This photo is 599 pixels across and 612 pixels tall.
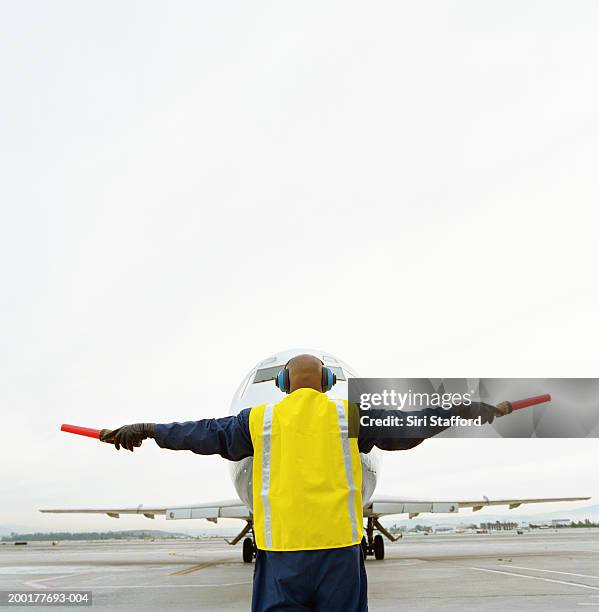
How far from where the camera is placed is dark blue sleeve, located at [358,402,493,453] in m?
3.13

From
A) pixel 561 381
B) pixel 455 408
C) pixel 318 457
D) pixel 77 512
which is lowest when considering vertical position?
pixel 77 512

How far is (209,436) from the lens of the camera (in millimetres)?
3084

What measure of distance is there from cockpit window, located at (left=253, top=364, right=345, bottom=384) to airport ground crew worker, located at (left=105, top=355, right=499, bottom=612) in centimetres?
749

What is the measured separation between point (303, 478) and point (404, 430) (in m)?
0.53

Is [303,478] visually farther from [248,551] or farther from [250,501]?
[248,551]

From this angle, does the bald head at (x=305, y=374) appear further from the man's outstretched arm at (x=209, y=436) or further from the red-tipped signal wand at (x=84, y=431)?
the red-tipped signal wand at (x=84, y=431)

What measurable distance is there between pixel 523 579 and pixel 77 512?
20949 mm

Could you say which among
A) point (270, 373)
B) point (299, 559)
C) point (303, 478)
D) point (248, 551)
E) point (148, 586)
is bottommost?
point (248, 551)

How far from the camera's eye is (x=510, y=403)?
3355 millimetres

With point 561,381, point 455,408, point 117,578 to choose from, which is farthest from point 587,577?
point 455,408

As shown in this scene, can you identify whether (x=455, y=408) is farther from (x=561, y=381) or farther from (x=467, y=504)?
(x=467, y=504)

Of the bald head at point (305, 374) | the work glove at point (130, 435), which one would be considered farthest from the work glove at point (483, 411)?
the work glove at point (130, 435)

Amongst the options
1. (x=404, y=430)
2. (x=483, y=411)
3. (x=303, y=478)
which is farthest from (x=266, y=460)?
(x=483, y=411)

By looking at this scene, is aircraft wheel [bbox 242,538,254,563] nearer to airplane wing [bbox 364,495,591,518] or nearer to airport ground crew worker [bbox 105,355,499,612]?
airplane wing [bbox 364,495,591,518]
